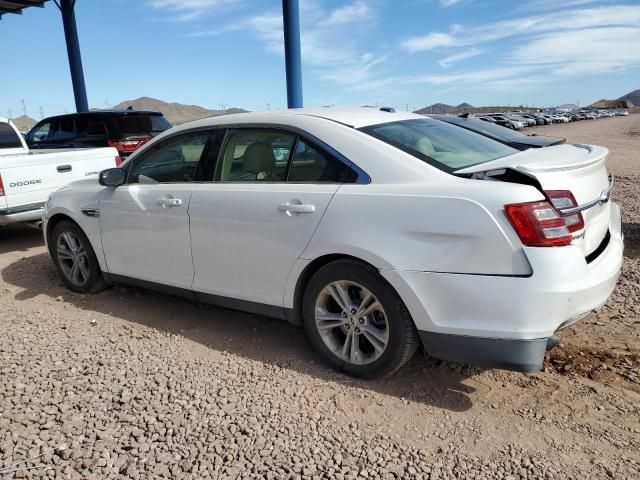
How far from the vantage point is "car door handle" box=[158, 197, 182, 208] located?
3.96 meters

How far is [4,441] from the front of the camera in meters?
2.80

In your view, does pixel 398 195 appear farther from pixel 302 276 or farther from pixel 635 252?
pixel 635 252

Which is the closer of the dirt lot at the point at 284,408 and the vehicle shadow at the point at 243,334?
the dirt lot at the point at 284,408

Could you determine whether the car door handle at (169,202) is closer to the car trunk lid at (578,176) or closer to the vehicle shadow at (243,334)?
the vehicle shadow at (243,334)

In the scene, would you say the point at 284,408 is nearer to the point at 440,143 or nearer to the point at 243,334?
the point at 243,334

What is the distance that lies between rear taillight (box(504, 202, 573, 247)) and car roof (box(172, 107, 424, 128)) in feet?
4.02

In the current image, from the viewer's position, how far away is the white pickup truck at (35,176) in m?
6.37

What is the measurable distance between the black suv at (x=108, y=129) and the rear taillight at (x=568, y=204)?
9179mm

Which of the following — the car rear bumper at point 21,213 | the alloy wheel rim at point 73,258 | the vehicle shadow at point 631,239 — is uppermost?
the car rear bumper at point 21,213

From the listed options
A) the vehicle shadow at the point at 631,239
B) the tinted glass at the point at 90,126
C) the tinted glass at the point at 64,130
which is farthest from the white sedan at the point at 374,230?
the tinted glass at the point at 64,130

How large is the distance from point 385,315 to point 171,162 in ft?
7.38

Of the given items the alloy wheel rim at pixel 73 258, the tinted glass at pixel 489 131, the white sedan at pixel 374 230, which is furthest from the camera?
the alloy wheel rim at pixel 73 258

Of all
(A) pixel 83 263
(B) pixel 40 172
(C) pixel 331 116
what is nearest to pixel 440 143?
(C) pixel 331 116

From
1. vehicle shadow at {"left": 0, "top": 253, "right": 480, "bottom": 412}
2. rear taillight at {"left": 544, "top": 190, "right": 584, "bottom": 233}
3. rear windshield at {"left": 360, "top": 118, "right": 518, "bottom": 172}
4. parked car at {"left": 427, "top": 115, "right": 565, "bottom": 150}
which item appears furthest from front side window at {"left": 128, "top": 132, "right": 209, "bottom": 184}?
rear taillight at {"left": 544, "top": 190, "right": 584, "bottom": 233}
